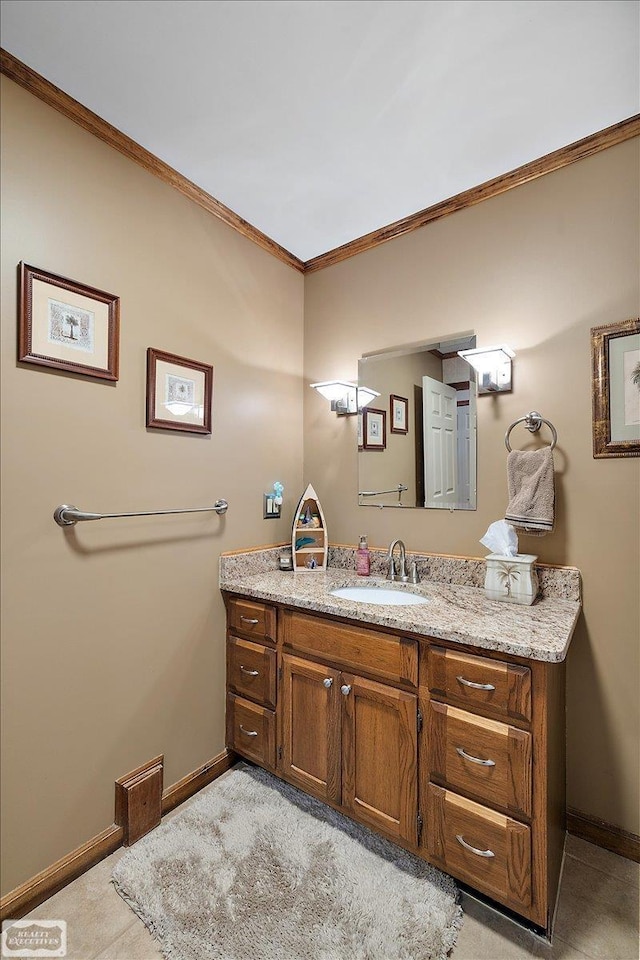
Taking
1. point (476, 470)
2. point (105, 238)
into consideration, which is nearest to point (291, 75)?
point (105, 238)

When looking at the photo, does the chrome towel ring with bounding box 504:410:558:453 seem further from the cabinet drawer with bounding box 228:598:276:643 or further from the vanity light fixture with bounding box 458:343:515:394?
the cabinet drawer with bounding box 228:598:276:643

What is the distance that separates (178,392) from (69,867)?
1.70 meters

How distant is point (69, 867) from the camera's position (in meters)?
1.48

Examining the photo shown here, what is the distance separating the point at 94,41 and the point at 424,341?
1.54 meters

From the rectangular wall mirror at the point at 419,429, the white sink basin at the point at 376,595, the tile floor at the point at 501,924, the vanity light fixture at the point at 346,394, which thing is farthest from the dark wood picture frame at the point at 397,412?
the tile floor at the point at 501,924

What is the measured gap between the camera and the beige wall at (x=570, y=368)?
1.64 metres

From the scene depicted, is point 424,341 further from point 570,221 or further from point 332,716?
point 332,716

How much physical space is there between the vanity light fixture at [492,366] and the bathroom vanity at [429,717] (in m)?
0.81

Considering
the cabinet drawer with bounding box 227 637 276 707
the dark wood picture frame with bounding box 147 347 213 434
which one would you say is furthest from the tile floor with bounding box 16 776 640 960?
the dark wood picture frame with bounding box 147 347 213 434

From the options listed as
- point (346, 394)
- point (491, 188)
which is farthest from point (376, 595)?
point (491, 188)

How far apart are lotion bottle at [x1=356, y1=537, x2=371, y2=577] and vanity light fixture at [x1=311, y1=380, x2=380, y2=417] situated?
0.69 metres

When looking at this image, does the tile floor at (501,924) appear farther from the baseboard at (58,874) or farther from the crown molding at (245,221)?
the crown molding at (245,221)

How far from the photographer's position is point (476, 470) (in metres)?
1.97

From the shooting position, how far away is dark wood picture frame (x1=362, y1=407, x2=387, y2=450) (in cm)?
229
